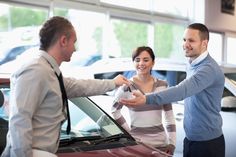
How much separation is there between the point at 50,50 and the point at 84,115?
100 centimetres

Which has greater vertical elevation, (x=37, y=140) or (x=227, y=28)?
(x=227, y=28)

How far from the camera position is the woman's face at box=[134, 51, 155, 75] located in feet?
11.3

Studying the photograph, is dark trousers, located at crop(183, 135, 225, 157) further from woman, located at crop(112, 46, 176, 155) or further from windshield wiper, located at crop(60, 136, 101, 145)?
windshield wiper, located at crop(60, 136, 101, 145)

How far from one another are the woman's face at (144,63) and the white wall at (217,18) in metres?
9.12

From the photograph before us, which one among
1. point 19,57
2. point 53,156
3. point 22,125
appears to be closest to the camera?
point 22,125

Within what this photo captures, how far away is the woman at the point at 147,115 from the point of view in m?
3.36

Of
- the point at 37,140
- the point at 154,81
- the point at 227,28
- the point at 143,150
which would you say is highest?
the point at 227,28

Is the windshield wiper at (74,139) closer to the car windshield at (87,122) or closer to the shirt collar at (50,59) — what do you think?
the car windshield at (87,122)

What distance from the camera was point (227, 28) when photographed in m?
13.3

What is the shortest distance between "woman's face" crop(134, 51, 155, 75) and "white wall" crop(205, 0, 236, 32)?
9123 millimetres

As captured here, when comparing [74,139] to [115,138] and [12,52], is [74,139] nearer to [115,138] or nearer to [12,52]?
[115,138]

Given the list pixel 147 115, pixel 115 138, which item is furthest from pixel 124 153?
pixel 147 115

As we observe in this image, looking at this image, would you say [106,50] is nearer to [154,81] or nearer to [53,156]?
[154,81]

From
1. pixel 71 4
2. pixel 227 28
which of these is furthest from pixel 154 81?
pixel 227 28
